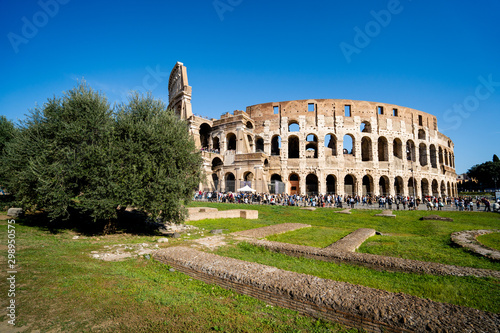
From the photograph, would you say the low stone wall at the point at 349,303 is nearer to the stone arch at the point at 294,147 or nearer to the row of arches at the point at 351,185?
the row of arches at the point at 351,185

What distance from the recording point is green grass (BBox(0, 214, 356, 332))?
295cm

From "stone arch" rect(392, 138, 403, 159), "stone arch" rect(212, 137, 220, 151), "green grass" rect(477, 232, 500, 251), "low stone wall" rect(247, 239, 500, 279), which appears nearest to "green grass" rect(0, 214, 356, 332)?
"low stone wall" rect(247, 239, 500, 279)

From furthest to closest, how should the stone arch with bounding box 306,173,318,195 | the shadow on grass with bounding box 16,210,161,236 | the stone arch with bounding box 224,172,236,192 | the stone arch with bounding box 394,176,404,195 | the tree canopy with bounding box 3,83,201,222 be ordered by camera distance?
the stone arch with bounding box 394,176,404,195, the stone arch with bounding box 306,173,318,195, the stone arch with bounding box 224,172,236,192, the shadow on grass with bounding box 16,210,161,236, the tree canopy with bounding box 3,83,201,222

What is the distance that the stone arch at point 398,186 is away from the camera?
1455 inches

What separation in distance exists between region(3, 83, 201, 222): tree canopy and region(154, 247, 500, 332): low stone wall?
4.91m

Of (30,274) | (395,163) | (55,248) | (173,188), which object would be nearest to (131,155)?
(173,188)

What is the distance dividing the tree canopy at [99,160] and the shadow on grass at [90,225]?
82cm

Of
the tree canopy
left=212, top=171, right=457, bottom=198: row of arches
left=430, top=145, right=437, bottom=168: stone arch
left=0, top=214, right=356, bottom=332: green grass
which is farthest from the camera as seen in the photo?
left=430, top=145, right=437, bottom=168: stone arch

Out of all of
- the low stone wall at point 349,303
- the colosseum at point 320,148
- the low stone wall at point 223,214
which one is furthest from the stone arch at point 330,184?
the low stone wall at point 349,303

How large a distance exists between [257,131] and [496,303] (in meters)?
35.0

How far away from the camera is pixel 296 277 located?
3895 mm

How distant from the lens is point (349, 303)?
3055mm

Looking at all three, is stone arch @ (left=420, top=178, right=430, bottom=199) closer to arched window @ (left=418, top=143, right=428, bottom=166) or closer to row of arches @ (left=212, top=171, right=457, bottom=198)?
row of arches @ (left=212, top=171, right=457, bottom=198)

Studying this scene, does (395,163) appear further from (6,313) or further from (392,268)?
(6,313)
